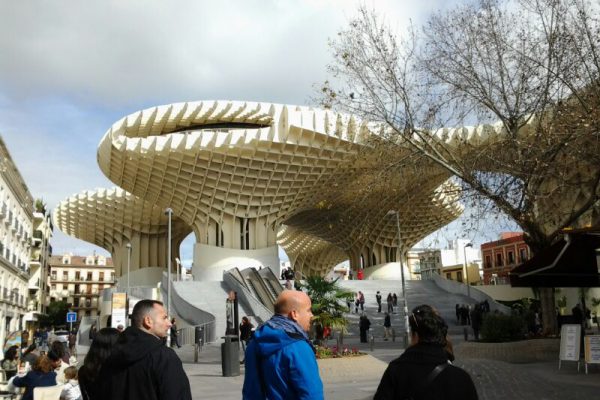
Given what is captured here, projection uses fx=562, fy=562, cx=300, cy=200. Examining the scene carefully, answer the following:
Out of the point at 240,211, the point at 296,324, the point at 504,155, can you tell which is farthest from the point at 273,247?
the point at 296,324

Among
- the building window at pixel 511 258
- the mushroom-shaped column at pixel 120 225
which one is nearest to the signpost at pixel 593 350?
the mushroom-shaped column at pixel 120 225

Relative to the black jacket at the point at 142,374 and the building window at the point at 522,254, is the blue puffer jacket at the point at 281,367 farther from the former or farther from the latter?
the building window at the point at 522,254

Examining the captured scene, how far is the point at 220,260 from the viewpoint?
138 feet

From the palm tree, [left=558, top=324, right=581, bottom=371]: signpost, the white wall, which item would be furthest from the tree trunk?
the white wall

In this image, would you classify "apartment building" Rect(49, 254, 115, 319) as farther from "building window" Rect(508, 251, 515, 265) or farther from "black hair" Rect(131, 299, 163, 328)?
"black hair" Rect(131, 299, 163, 328)

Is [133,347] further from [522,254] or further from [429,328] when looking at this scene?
[522,254]

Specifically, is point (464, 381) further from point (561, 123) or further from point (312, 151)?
point (312, 151)

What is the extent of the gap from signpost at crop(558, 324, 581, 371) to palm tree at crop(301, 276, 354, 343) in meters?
5.38

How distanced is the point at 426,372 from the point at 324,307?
12.0m

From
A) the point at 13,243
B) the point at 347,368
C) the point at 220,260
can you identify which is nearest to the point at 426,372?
the point at 347,368

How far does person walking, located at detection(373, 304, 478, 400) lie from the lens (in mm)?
2666

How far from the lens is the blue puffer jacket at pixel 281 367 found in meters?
2.80

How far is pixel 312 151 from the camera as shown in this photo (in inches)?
1426

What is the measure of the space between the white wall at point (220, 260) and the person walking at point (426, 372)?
39.2 metres
